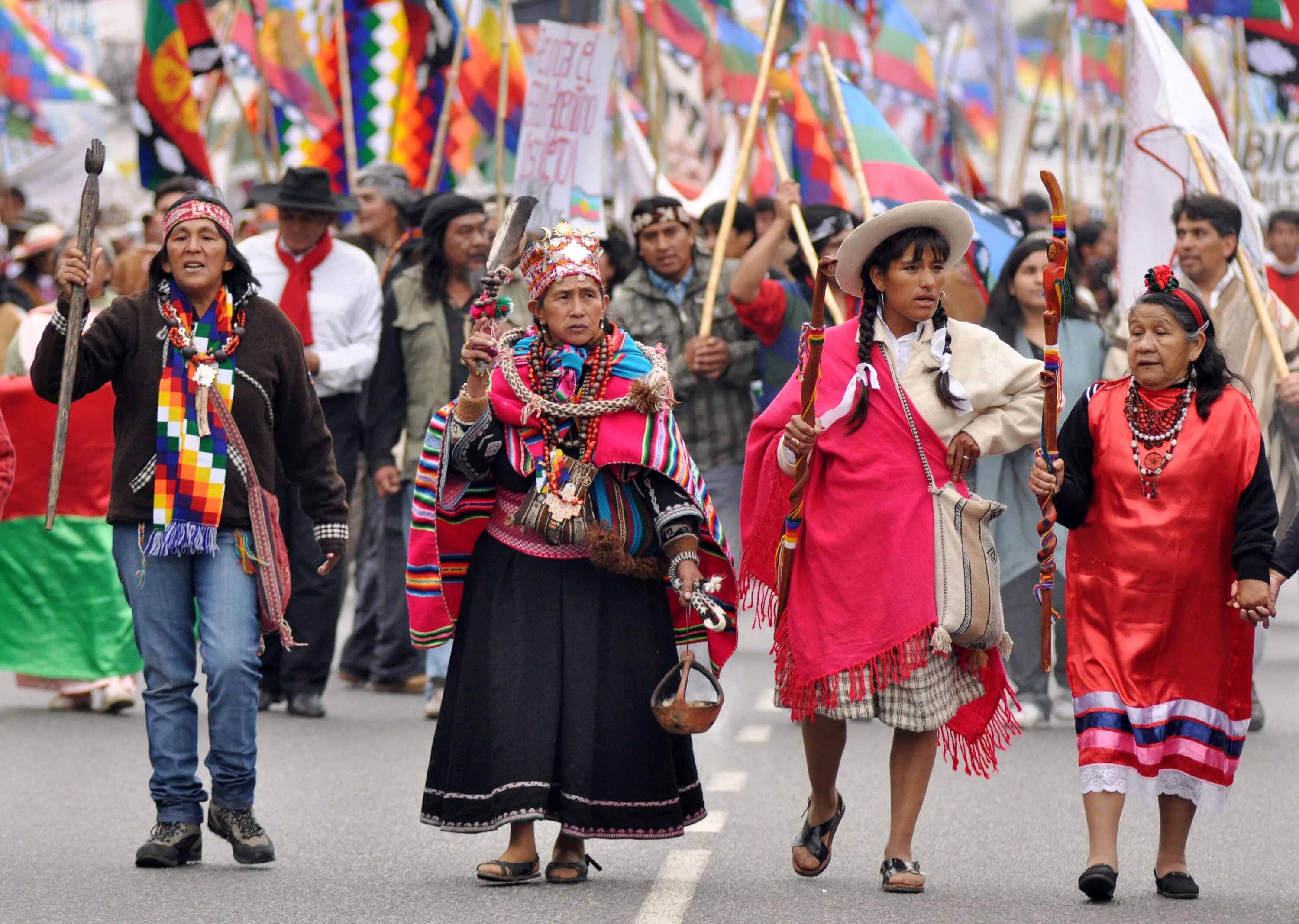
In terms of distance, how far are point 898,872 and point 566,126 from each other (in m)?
6.22

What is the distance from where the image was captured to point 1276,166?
57.7 feet

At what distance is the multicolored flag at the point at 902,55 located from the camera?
2097cm

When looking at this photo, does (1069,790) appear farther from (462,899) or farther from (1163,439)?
(462,899)

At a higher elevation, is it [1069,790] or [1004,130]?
[1004,130]

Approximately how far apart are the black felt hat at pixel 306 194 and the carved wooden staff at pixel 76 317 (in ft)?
11.4

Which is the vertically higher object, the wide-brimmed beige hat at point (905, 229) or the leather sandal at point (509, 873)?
the wide-brimmed beige hat at point (905, 229)

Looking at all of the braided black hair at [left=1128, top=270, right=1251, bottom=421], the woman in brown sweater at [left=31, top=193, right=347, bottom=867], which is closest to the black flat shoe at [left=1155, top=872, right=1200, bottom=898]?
the braided black hair at [left=1128, top=270, right=1251, bottom=421]

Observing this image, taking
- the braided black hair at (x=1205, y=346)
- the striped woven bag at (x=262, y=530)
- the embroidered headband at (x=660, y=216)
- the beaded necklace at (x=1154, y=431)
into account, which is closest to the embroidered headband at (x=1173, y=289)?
the braided black hair at (x=1205, y=346)

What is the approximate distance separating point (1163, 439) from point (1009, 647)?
0.75 meters

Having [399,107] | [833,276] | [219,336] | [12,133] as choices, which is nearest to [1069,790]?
[833,276]

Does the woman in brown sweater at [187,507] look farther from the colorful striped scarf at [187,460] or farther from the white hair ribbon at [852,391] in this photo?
the white hair ribbon at [852,391]

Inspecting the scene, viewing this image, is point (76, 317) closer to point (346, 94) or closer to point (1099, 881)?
point (1099, 881)

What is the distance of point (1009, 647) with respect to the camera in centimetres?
675

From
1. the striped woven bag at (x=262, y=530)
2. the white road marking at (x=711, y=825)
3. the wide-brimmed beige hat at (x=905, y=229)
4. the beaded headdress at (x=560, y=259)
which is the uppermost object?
the wide-brimmed beige hat at (x=905, y=229)
